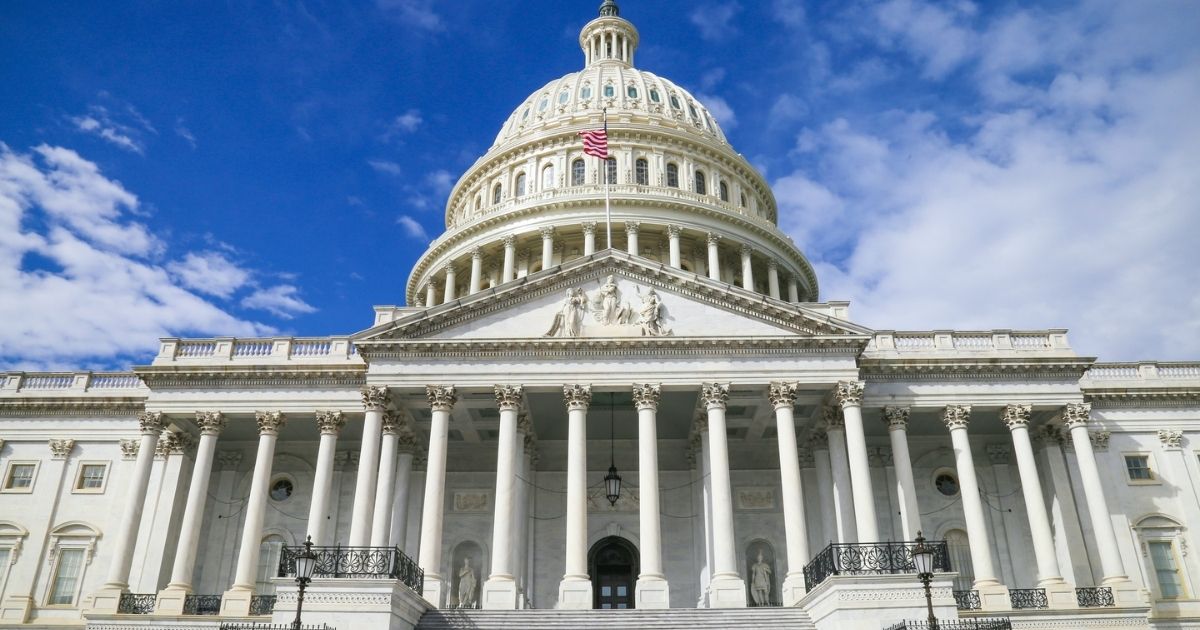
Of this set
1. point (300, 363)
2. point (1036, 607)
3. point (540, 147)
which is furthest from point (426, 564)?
point (540, 147)

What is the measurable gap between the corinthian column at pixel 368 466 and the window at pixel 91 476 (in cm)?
1384

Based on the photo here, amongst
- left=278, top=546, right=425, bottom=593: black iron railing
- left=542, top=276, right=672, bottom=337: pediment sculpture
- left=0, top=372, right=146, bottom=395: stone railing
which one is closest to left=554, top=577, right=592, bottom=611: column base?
left=278, top=546, right=425, bottom=593: black iron railing

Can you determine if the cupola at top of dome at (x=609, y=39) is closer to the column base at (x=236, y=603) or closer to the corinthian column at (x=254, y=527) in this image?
the corinthian column at (x=254, y=527)

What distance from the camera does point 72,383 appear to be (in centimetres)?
4034

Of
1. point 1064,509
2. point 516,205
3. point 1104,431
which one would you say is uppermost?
point 516,205

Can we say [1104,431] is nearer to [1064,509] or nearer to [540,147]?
[1064,509]

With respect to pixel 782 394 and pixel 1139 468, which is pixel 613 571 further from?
pixel 1139 468

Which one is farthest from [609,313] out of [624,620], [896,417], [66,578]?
[66,578]

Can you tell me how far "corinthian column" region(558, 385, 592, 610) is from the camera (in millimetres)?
28703

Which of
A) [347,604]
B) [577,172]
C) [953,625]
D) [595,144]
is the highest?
[577,172]

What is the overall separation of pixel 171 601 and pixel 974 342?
104ft

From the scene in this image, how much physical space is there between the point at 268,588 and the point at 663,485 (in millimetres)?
16875

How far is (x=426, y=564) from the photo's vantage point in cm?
3002

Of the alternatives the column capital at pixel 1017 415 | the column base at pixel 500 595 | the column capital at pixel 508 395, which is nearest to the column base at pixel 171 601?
the column base at pixel 500 595
